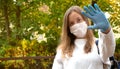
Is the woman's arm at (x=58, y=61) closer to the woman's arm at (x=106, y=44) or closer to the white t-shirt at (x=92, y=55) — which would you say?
the white t-shirt at (x=92, y=55)

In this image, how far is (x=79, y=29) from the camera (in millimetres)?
2910

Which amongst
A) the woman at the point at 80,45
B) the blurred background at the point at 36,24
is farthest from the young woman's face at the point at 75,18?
the blurred background at the point at 36,24

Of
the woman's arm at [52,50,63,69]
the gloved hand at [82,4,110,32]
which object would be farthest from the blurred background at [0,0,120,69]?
the gloved hand at [82,4,110,32]

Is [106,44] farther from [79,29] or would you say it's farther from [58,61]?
[58,61]

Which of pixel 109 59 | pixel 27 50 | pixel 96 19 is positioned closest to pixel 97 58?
pixel 109 59

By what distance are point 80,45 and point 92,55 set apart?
0.16 metres

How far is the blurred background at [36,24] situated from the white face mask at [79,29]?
4714 millimetres

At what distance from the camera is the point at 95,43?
2908 millimetres

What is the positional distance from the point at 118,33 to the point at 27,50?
2124mm

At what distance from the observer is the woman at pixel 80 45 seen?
272 cm

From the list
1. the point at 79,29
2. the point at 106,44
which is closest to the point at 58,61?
the point at 79,29

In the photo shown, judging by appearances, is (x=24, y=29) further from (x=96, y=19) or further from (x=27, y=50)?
(x=96, y=19)

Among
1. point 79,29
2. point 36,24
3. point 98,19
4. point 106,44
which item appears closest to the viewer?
point 98,19

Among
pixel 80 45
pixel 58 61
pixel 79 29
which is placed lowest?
pixel 58 61
